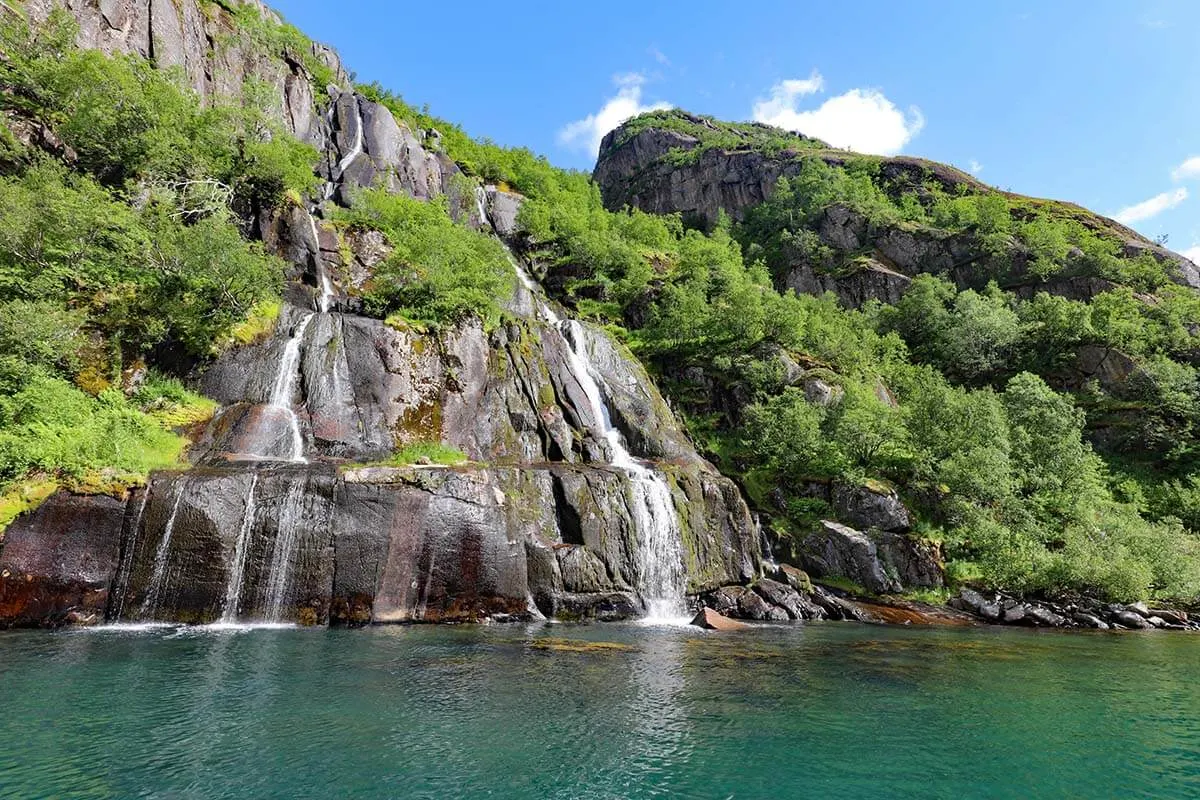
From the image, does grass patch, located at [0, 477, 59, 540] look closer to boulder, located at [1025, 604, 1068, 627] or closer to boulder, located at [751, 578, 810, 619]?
boulder, located at [751, 578, 810, 619]

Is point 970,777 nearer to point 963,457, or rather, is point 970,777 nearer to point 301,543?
point 301,543

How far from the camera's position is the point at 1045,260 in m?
63.2

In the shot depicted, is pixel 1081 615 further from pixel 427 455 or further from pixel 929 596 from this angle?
pixel 427 455

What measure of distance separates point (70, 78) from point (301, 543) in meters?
32.6

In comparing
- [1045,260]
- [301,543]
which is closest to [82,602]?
[301,543]

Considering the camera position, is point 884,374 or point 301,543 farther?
point 884,374

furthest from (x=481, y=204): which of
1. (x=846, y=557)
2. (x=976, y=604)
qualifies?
(x=976, y=604)

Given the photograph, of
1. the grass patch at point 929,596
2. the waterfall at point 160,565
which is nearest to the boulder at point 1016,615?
the grass patch at point 929,596

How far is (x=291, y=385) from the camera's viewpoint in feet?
88.9

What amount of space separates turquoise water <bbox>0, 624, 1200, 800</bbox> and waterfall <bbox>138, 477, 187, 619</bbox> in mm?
1868

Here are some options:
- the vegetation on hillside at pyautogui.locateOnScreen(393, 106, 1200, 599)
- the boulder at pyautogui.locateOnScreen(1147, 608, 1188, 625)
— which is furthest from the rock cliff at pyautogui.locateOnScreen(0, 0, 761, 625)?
the boulder at pyautogui.locateOnScreen(1147, 608, 1188, 625)

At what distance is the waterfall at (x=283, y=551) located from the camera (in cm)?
1847

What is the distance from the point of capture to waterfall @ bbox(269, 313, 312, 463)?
25.0m

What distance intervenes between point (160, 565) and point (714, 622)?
1800 cm
